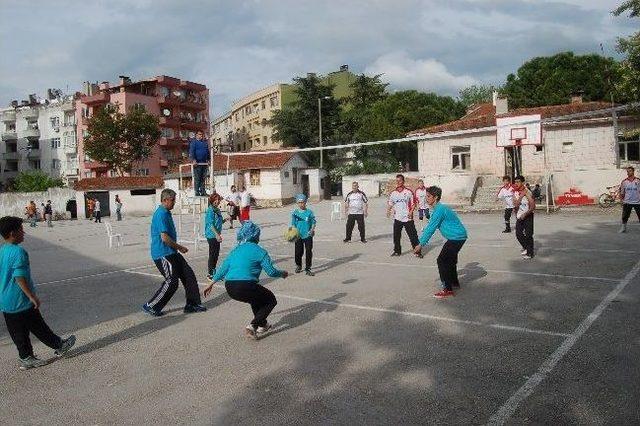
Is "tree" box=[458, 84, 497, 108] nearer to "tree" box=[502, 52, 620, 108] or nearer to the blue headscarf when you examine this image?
"tree" box=[502, 52, 620, 108]

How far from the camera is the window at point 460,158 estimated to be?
106 ft

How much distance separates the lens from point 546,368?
495cm

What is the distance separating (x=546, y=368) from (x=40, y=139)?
7947 centimetres

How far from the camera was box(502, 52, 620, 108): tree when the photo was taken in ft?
143

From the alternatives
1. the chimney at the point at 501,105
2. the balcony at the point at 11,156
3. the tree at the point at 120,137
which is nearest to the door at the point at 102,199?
the tree at the point at 120,137

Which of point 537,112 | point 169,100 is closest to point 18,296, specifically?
point 537,112

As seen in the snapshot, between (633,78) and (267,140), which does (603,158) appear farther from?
(267,140)

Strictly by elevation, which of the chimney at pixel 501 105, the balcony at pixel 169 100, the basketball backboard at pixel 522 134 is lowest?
the basketball backboard at pixel 522 134

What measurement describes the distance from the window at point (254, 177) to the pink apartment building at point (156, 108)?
19.5 metres

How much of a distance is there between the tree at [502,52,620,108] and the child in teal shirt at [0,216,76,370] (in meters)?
45.0

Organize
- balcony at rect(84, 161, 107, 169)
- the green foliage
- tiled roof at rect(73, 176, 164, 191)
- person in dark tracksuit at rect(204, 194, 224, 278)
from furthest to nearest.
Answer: balcony at rect(84, 161, 107, 169) < the green foliage < tiled roof at rect(73, 176, 164, 191) < person in dark tracksuit at rect(204, 194, 224, 278)

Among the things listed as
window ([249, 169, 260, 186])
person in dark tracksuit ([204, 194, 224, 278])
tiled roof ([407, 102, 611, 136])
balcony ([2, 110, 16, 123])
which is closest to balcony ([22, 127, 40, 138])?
balcony ([2, 110, 16, 123])

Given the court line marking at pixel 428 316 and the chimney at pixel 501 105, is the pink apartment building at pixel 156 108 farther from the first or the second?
the court line marking at pixel 428 316

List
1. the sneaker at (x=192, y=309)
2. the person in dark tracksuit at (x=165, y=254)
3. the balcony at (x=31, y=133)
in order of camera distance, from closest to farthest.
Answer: the person in dark tracksuit at (x=165, y=254), the sneaker at (x=192, y=309), the balcony at (x=31, y=133)
